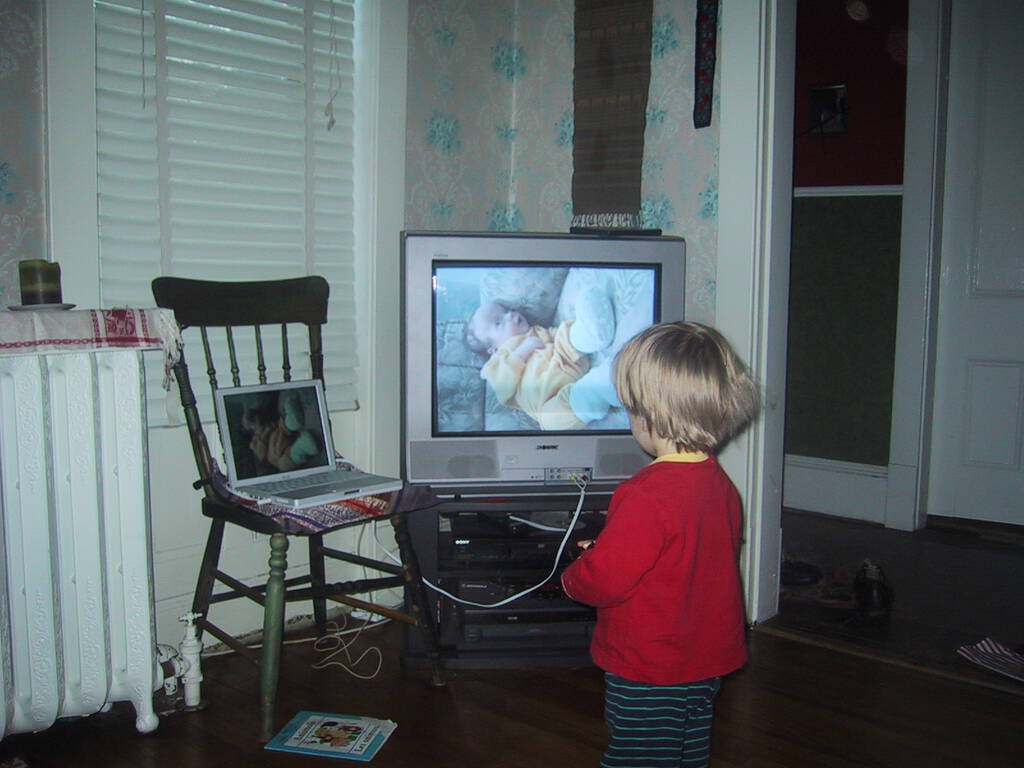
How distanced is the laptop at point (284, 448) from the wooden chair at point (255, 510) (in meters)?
0.06

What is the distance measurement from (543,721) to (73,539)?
3.60 ft

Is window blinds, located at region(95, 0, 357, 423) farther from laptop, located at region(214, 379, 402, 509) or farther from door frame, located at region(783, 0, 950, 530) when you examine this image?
door frame, located at region(783, 0, 950, 530)

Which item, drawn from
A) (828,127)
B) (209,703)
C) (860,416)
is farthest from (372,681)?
(828,127)

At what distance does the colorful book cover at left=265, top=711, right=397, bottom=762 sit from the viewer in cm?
200

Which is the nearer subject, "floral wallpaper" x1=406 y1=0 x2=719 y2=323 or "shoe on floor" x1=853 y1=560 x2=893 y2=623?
"floral wallpaper" x1=406 y1=0 x2=719 y2=323

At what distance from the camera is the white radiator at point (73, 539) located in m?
1.86

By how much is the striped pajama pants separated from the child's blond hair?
0.39 metres

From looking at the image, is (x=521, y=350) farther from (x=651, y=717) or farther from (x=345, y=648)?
(x=651, y=717)

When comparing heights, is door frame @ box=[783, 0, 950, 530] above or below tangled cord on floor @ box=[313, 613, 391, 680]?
above

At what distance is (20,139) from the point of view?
2078 millimetres

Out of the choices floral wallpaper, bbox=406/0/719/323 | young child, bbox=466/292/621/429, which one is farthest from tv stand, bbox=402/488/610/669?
floral wallpaper, bbox=406/0/719/323

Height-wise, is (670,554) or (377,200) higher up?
(377,200)

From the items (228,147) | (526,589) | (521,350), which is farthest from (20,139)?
(526,589)

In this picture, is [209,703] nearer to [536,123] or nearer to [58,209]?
[58,209]
